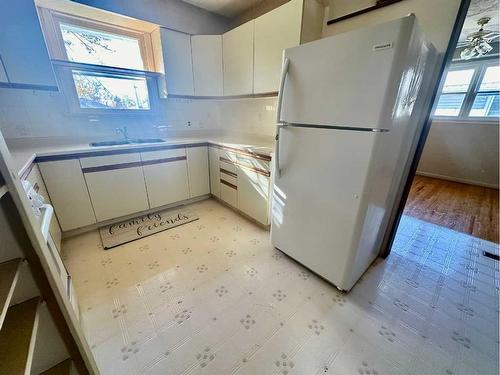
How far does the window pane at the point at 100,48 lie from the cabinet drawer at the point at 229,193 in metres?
1.74

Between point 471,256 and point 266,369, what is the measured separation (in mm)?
2256

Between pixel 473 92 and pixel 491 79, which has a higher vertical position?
pixel 491 79

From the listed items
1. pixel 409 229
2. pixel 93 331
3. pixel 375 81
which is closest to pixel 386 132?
pixel 375 81

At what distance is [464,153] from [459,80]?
4.56 ft

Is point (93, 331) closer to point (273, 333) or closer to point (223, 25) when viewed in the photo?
point (273, 333)

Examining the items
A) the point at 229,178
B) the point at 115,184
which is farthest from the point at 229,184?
the point at 115,184

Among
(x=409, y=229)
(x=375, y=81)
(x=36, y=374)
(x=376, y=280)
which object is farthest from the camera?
(x=409, y=229)

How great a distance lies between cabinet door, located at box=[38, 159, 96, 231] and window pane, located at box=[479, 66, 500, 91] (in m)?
6.25

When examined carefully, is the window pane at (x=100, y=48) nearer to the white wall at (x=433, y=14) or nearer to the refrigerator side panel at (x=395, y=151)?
the white wall at (x=433, y=14)

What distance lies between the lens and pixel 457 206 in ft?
9.86

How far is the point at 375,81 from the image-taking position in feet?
3.48

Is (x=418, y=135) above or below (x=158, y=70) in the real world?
below

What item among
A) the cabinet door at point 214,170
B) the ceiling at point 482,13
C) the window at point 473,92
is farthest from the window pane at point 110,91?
the window at point 473,92

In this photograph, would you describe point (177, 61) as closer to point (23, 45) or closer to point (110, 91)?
point (110, 91)
